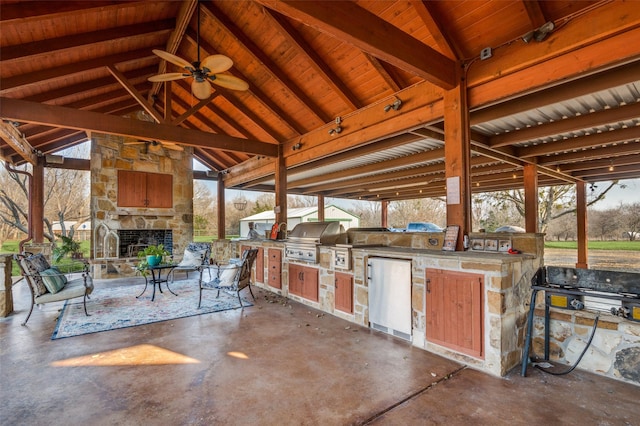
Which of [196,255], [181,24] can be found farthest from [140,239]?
[181,24]

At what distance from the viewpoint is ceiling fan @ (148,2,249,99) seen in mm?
3609

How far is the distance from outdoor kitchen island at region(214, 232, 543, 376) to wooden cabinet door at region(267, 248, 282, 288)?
192cm

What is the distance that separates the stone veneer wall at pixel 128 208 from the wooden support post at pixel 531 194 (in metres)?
8.57

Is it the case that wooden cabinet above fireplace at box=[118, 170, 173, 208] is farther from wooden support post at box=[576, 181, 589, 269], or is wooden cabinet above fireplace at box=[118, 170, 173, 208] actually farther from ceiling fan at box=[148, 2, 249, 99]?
wooden support post at box=[576, 181, 589, 269]

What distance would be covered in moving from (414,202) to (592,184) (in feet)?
36.5

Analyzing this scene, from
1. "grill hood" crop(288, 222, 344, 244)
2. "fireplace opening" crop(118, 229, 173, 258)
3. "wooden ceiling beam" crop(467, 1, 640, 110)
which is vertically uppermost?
"wooden ceiling beam" crop(467, 1, 640, 110)

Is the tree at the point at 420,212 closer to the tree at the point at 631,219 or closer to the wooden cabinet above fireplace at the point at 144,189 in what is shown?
the tree at the point at 631,219

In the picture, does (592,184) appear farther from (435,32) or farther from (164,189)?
(164,189)

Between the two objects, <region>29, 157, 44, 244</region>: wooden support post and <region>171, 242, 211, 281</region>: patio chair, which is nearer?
<region>171, 242, 211, 281</region>: patio chair

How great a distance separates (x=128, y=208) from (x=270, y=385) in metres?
7.28

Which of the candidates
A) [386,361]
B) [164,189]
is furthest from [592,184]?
[164,189]

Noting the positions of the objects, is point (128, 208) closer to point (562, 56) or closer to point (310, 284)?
point (310, 284)

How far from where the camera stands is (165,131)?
5625mm

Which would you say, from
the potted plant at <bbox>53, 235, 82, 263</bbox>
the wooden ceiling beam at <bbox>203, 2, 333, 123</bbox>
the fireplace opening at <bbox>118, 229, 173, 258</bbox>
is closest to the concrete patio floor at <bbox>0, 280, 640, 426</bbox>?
the wooden ceiling beam at <bbox>203, 2, 333, 123</bbox>
